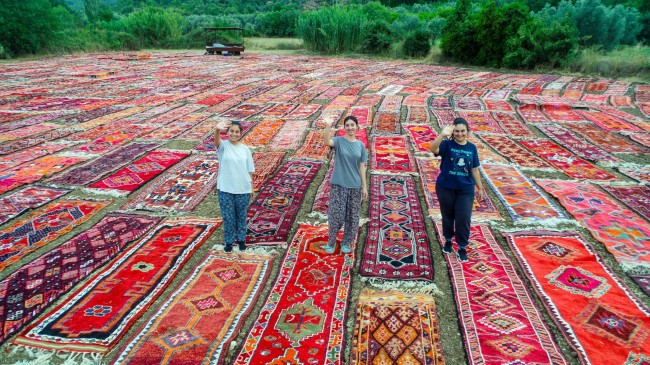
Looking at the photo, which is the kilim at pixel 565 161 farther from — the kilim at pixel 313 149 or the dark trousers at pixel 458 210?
the kilim at pixel 313 149

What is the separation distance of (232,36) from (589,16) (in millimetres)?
23010

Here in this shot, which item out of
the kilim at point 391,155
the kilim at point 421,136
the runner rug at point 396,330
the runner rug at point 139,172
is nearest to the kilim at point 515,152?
the kilim at point 421,136

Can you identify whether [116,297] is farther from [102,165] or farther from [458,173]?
[102,165]

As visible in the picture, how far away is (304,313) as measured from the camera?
10.2 feet

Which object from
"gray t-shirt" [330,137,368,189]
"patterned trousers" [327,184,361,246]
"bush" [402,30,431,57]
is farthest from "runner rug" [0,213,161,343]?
"bush" [402,30,431,57]

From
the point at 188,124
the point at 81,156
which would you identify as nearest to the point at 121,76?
the point at 188,124

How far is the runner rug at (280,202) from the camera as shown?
4316mm

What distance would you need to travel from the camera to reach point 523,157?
6.77 meters

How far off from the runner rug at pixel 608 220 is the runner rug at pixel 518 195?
0.20 m

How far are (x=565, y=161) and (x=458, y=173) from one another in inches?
161

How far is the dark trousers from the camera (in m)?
3.56

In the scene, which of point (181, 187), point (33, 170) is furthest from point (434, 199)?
point (33, 170)

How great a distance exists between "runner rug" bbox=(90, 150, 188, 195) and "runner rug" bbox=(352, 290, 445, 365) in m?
3.82

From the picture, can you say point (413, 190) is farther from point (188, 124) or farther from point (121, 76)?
point (121, 76)
